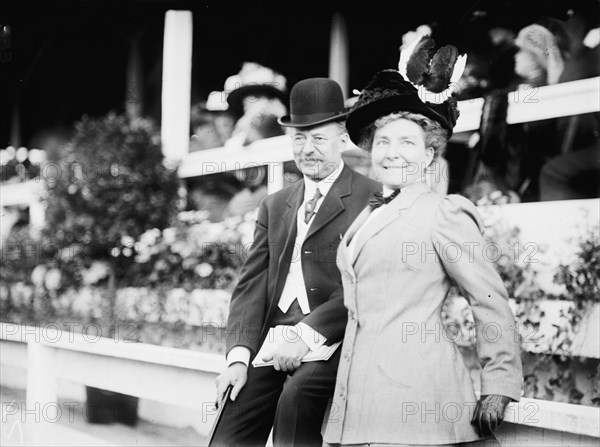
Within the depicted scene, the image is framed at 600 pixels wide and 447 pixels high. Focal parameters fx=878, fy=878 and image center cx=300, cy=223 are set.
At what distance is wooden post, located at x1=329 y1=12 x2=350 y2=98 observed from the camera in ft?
20.3

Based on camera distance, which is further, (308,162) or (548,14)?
(548,14)

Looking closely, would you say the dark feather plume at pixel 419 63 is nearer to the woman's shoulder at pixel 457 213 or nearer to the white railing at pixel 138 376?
the woman's shoulder at pixel 457 213

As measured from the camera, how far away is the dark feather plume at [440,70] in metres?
2.92

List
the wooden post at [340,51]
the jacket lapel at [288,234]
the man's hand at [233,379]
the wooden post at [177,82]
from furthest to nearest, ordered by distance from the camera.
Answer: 1. the wooden post at [177,82]
2. the wooden post at [340,51]
3. the jacket lapel at [288,234]
4. the man's hand at [233,379]

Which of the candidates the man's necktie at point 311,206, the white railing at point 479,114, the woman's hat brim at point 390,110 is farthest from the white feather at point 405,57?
the white railing at point 479,114

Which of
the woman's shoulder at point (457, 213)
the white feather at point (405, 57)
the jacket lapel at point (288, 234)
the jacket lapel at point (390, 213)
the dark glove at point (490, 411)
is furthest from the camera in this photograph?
the jacket lapel at point (288, 234)

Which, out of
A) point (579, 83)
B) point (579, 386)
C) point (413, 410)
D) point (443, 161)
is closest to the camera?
point (413, 410)

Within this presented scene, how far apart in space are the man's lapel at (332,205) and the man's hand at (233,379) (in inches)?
22.1

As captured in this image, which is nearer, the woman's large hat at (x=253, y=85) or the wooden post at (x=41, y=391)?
the wooden post at (x=41, y=391)

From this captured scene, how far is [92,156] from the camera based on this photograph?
265 inches

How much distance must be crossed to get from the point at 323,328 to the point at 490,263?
69 centimetres

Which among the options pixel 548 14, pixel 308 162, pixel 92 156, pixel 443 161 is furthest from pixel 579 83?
pixel 92 156

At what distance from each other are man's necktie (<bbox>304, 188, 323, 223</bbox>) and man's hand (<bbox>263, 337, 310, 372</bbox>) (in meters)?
0.52

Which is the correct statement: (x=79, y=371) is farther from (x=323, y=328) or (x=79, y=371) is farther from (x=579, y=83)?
(x=579, y=83)
